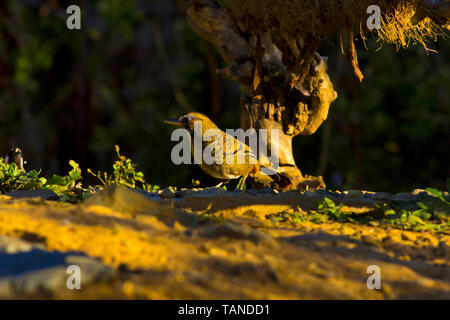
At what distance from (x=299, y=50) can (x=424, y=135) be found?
8.07 meters

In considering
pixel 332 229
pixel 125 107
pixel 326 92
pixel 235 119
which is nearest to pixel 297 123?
pixel 326 92

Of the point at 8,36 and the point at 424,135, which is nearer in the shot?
the point at 424,135

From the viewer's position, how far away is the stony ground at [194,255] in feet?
8.87

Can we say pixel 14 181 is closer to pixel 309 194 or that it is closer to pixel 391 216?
pixel 309 194

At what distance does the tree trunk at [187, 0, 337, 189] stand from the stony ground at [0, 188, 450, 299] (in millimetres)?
2209

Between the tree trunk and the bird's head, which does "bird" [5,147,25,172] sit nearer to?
the bird's head

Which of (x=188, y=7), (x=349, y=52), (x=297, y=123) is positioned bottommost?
(x=297, y=123)

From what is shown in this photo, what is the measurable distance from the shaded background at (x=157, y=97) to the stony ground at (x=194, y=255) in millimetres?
8268

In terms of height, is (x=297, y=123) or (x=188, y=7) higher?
(x=188, y=7)

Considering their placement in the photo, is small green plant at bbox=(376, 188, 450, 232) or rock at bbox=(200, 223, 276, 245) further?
small green plant at bbox=(376, 188, 450, 232)

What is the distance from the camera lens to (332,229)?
4148 millimetres

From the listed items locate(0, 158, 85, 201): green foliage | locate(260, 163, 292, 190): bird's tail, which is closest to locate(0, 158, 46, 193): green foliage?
locate(0, 158, 85, 201): green foliage

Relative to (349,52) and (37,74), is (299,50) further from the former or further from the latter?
(37,74)

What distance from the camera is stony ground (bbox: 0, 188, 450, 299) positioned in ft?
8.87
